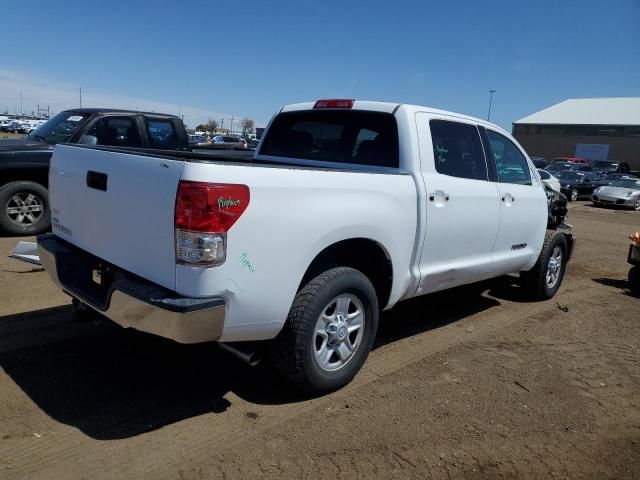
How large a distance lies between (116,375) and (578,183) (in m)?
24.0

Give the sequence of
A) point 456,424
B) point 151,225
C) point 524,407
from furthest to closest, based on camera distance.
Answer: point 524,407
point 456,424
point 151,225

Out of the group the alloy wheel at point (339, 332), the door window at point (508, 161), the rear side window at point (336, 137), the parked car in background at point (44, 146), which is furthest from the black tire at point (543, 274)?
the parked car in background at point (44, 146)

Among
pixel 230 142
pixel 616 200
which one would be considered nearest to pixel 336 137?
pixel 230 142

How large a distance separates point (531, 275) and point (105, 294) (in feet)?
15.0

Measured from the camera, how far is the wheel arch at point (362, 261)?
11.1 ft

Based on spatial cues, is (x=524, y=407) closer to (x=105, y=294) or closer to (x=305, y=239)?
(x=305, y=239)

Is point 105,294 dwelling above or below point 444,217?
below

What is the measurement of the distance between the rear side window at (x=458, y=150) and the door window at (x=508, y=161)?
29cm

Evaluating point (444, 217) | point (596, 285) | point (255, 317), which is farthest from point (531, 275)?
point (255, 317)

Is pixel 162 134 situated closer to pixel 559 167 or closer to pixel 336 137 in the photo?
pixel 336 137

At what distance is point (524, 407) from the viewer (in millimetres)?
3541

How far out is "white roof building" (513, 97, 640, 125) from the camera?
5784cm

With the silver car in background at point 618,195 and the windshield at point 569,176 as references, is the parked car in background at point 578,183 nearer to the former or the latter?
the windshield at point 569,176

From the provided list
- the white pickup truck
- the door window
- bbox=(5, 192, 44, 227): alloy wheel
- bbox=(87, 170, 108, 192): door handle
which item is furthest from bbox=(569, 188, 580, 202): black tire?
bbox=(87, 170, 108, 192): door handle
